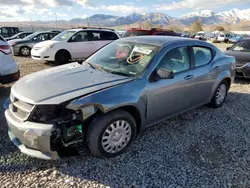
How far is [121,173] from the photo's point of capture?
289 centimetres

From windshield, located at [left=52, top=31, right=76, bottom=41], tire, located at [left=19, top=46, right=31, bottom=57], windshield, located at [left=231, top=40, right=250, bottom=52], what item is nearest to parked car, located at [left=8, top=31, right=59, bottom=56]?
tire, located at [left=19, top=46, right=31, bottom=57]

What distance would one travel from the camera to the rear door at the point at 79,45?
10.2 metres

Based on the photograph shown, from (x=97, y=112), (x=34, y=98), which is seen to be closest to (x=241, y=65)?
(x=97, y=112)

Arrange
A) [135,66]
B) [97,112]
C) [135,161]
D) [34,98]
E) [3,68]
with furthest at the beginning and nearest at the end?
[3,68] → [135,66] → [135,161] → [97,112] → [34,98]

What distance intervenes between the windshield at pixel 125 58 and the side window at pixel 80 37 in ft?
21.1

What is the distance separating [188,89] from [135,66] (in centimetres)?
110

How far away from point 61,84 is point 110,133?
0.91 metres

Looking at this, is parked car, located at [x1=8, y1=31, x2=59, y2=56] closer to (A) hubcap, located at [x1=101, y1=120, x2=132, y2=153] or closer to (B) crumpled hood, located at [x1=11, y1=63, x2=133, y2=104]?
(B) crumpled hood, located at [x1=11, y1=63, x2=133, y2=104]

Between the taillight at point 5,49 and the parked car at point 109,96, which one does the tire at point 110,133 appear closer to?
the parked car at point 109,96

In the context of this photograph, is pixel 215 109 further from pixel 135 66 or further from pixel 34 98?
pixel 34 98

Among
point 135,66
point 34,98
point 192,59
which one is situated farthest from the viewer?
point 192,59

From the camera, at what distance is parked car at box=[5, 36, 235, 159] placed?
8.96ft

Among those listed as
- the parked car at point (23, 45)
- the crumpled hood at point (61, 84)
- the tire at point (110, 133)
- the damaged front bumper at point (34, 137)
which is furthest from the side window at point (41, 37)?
the tire at point (110, 133)

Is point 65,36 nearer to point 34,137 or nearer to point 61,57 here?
point 61,57
